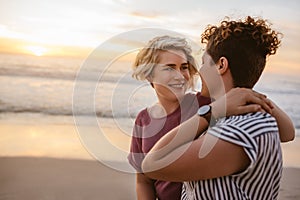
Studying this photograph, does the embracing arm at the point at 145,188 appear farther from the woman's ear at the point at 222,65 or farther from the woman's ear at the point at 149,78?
the woman's ear at the point at 222,65

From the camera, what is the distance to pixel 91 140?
1689 millimetres

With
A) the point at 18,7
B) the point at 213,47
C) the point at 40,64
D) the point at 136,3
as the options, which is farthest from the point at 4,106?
the point at 213,47

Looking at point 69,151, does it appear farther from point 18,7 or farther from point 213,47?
point 213,47

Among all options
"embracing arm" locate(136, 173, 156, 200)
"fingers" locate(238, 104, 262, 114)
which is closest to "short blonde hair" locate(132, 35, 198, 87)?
"embracing arm" locate(136, 173, 156, 200)

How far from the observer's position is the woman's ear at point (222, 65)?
1014mm

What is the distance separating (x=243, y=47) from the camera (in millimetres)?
1012

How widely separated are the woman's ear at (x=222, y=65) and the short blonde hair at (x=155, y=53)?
463mm

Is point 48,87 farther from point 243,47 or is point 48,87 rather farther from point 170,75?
point 243,47

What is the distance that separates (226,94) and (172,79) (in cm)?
48

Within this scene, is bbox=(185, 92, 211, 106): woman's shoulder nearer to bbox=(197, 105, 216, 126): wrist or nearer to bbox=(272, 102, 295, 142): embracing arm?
bbox=(272, 102, 295, 142): embracing arm

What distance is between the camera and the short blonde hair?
4.84 feet

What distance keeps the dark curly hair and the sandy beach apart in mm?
1882

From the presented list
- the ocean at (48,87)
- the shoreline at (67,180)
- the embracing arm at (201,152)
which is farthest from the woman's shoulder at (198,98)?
the ocean at (48,87)

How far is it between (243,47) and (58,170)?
2364mm
